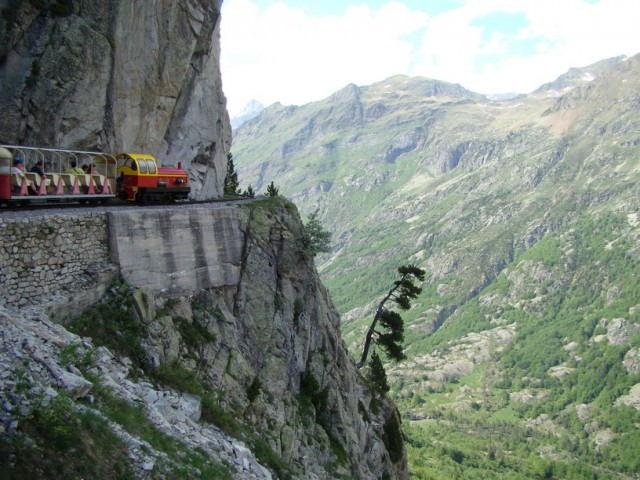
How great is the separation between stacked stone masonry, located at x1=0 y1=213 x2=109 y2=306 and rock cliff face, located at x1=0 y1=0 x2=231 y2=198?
1196 centimetres

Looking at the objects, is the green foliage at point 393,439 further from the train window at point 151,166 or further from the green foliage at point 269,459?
the train window at point 151,166

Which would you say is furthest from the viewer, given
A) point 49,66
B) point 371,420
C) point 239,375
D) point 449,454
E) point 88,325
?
point 449,454

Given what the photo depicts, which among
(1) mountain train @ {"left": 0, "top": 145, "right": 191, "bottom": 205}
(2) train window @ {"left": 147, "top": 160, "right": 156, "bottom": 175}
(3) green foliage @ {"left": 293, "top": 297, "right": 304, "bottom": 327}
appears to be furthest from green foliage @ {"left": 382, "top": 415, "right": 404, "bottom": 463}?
(2) train window @ {"left": 147, "top": 160, "right": 156, "bottom": 175}

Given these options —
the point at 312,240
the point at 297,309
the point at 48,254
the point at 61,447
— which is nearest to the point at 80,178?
the point at 48,254

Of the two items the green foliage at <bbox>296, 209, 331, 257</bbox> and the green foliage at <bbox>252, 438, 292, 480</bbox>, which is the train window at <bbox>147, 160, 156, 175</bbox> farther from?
the green foliage at <bbox>252, 438, 292, 480</bbox>

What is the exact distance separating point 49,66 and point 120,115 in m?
5.31

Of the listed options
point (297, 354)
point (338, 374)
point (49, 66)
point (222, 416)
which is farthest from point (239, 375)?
point (49, 66)

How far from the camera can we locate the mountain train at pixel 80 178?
2373cm

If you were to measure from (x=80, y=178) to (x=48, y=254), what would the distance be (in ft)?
29.8

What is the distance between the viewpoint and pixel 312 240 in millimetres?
35469

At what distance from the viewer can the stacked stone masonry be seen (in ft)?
60.7

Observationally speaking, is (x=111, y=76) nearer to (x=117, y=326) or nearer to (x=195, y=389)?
(x=117, y=326)

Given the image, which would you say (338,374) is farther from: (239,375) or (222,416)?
(222,416)

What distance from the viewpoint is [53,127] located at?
101ft
